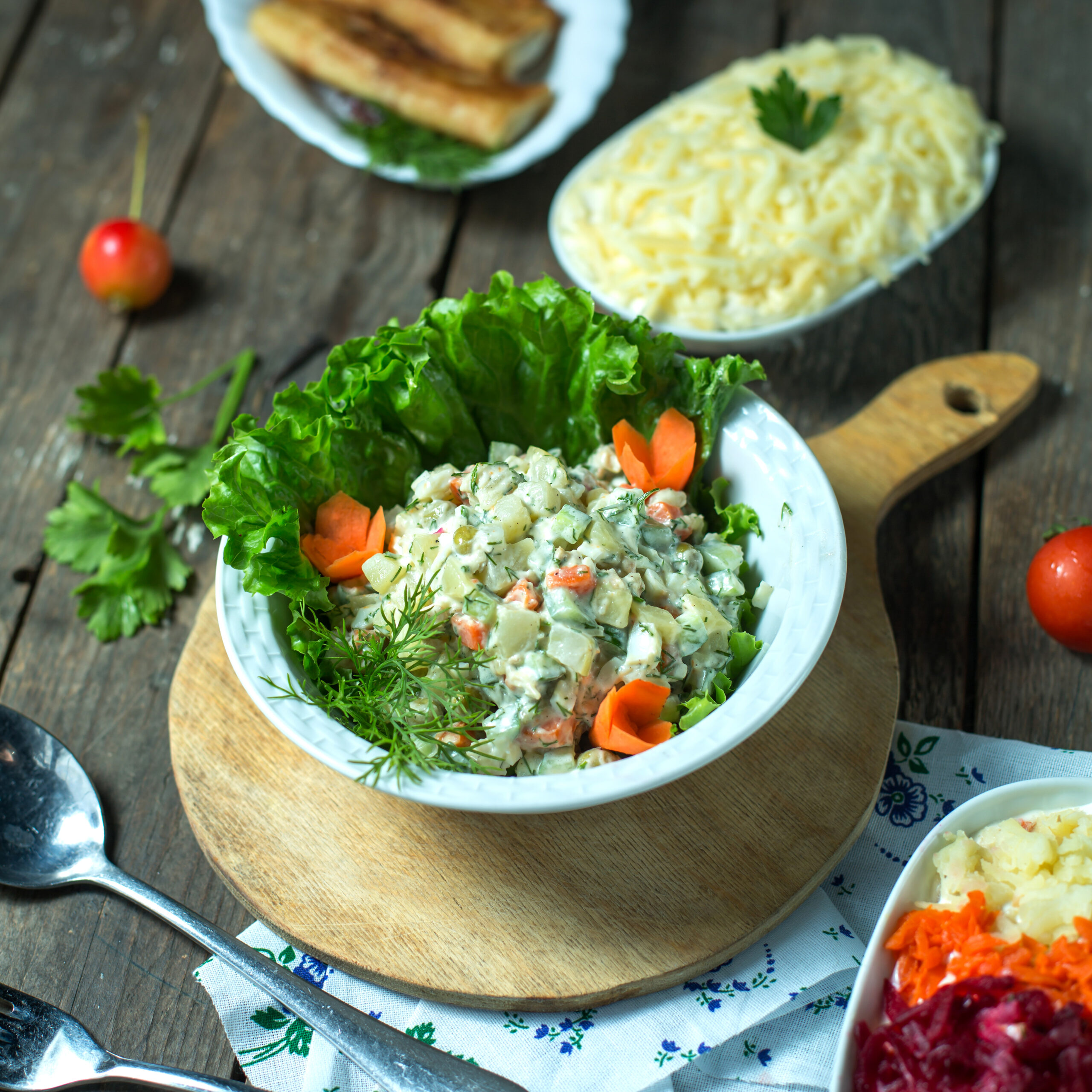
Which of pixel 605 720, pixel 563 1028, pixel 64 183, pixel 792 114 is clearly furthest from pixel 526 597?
pixel 64 183

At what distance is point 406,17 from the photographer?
162 inches

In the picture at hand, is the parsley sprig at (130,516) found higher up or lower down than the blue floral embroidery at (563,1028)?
higher up

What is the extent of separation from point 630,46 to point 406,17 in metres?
0.99

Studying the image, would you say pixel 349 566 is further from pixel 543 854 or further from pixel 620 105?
pixel 620 105

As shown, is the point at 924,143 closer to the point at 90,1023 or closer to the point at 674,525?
the point at 674,525

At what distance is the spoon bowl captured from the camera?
2.54 metres

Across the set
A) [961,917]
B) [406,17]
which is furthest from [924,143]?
[961,917]

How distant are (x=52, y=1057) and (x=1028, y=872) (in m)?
2.11

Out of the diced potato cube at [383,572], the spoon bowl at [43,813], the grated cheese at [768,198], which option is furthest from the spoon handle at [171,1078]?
the grated cheese at [768,198]

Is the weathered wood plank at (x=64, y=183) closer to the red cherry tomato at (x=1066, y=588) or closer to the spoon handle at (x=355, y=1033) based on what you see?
the spoon handle at (x=355, y=1033)

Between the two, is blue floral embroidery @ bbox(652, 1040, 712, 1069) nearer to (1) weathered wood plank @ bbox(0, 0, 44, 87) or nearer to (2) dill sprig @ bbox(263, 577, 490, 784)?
(2) dill sprig @ bbox(263, 577, 490, 784)

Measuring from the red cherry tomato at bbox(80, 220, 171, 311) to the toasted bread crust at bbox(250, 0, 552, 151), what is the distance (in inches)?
37.2

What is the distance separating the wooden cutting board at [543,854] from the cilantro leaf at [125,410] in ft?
3.28

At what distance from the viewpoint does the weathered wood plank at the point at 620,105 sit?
3.88 m
